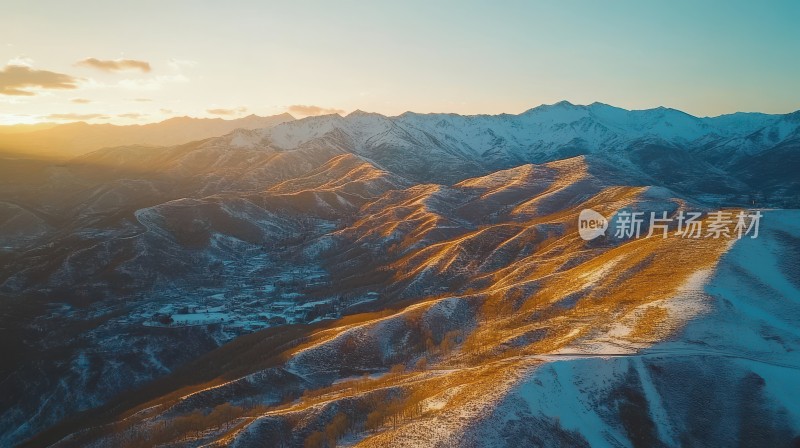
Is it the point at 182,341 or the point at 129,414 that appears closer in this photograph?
the point at 129,414

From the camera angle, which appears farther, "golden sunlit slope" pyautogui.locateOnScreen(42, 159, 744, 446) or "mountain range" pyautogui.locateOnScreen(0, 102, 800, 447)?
"golden sunlit slope" pyautogui.locateOnScreen(42, 159, 744, 446)

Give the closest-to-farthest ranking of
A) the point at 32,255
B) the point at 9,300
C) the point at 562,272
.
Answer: the point at 562,272 → the point at 9,300 → the point at 32,255

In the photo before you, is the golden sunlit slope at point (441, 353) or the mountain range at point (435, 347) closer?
the mountain range at point (435, 347)

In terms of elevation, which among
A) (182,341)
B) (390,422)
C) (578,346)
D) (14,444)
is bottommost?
(14,444)

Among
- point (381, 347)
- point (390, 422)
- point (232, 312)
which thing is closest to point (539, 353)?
point (390, 422)

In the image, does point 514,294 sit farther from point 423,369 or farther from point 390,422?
point 390,422

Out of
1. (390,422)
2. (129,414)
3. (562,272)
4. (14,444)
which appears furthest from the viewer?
(562,272)

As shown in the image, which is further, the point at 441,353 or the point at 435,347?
the point at 435,347

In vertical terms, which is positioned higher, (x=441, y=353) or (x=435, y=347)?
(x=435, y=347)
